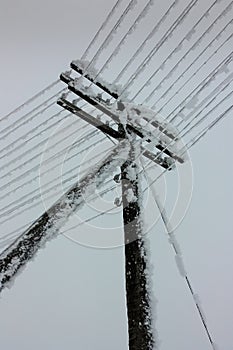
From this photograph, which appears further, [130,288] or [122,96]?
[122,96]

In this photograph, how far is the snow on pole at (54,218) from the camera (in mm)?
4182

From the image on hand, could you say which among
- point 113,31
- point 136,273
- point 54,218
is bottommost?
point 136,273

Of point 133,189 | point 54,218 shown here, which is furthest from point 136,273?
point 54,218

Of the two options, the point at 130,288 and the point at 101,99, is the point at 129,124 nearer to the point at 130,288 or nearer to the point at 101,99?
the point at 101,99

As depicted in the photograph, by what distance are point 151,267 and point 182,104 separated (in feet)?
4.66

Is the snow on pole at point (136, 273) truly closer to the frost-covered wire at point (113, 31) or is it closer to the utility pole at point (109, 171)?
the utility pole at point (109, 171)

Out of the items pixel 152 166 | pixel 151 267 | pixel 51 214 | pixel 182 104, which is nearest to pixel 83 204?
pixel 51 214

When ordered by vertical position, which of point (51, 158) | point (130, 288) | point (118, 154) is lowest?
point (130, 288)

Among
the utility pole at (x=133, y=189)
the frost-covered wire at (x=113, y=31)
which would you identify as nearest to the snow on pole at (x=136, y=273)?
the utility pole at (x=133, y=189)

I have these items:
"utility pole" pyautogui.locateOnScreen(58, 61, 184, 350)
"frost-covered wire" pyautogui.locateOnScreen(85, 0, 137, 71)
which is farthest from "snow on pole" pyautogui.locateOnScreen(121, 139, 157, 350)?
"frost-covered wire" pyautogui.locateOnScreen(85, 0, 137, 71)

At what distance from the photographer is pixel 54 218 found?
14.0 ft

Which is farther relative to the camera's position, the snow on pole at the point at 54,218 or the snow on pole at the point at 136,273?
the snow on pole at the point at 54,218

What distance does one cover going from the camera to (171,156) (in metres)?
4.39

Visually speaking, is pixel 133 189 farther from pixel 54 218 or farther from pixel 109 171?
pixel 54 218
